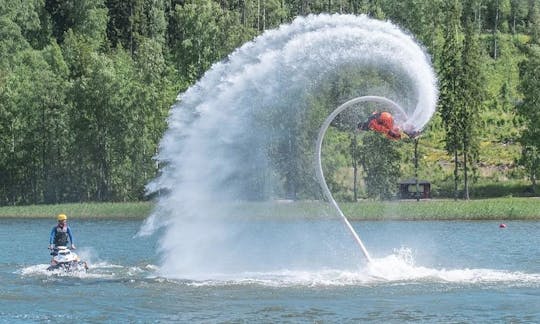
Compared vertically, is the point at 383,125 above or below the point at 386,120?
below

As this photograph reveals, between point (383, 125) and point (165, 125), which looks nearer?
point (383, 125)

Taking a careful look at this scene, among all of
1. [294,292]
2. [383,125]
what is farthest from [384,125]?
[294,292]

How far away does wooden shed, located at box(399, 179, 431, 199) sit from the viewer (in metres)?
98.3

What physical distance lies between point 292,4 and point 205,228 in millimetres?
116290

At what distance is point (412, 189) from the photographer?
327ft

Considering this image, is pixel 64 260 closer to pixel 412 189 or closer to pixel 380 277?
pixel 380 277

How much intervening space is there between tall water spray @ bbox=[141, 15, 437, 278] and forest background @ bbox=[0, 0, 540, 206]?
4364 centimetres

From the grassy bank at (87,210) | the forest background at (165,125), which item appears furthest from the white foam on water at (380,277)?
the grassy bank at (87,210)

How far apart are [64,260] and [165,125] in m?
57.1

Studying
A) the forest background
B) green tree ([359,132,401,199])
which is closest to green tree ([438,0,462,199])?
the forest background

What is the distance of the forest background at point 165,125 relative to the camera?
95.6 meters

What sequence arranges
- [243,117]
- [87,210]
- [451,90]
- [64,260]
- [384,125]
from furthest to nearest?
[87,210]
[451,90]
[64,260]
[243,117]
[384,125]

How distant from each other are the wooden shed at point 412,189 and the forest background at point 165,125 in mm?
2038

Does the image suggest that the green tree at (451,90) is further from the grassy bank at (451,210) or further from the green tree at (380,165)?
the grassy bank at (451,210)
